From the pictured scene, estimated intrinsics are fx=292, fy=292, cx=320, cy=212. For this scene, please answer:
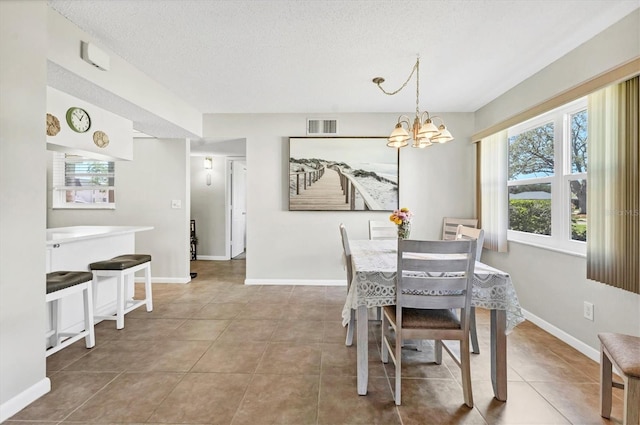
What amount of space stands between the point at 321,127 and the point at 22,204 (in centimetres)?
324

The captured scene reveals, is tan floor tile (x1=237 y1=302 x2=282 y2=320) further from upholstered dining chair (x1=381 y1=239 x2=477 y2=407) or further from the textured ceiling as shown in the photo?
the textured ceiling

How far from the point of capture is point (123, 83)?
2.70 metres

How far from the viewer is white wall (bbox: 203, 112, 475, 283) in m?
4.14

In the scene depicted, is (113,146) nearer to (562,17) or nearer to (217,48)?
(217,48)

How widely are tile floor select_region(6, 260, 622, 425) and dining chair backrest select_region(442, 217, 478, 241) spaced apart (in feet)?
4.41

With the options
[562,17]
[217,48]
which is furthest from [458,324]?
[217,48]

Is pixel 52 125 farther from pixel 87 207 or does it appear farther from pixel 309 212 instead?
pixel 309 212

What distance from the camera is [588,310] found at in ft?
7.51

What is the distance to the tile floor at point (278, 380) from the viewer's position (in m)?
1.62

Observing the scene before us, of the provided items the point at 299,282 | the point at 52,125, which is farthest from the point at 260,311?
the point at 52,125

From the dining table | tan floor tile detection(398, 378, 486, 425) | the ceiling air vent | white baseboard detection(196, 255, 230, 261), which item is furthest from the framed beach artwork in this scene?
white baseboard detection(196, 255, 230, 261)

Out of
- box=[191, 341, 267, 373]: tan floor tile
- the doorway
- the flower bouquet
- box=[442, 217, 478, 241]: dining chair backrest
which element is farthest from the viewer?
the doorway

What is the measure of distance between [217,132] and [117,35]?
6.55 ft

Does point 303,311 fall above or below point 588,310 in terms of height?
below
